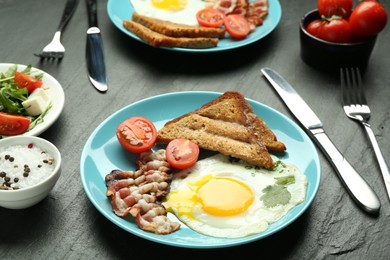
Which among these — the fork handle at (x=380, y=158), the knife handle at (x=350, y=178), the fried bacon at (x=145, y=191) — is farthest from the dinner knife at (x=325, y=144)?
the fried bacon at (x=145, y=191)

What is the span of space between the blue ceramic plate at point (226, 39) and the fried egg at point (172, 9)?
0.10m

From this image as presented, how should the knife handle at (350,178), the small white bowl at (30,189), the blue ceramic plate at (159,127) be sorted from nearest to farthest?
the blue ceramic plate at (159,127)
the small white bowl at (30,189)
the knife handle at (350,178)

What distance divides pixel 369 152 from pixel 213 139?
913 millimetres

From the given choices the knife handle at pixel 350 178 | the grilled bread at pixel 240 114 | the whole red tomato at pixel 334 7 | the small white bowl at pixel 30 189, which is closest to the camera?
the small white bowl at pixel 30 189

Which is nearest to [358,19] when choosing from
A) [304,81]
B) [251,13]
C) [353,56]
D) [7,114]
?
[353,56]

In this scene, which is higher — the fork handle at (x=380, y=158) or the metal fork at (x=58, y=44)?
the metal fork at (x=58, y=44)

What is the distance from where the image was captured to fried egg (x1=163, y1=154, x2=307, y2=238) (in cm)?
265

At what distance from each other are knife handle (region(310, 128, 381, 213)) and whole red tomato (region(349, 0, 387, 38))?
86 centimetres

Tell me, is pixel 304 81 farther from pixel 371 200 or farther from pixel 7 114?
pixel 7 114

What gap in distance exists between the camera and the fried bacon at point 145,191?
2.62 meters

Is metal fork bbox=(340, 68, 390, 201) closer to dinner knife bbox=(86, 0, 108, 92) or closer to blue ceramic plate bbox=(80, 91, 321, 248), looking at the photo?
blue ceramic plate bbox=(80, 91, 321, 248)

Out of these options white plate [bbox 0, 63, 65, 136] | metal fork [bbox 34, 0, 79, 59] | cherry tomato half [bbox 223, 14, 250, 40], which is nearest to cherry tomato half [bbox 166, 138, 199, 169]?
white plate [bbox 0, 63, 65, 136]

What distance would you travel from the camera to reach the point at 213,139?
3.13 meters

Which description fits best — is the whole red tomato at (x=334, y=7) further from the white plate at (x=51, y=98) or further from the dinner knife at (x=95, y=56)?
the white plate at (x=51, y=98)
